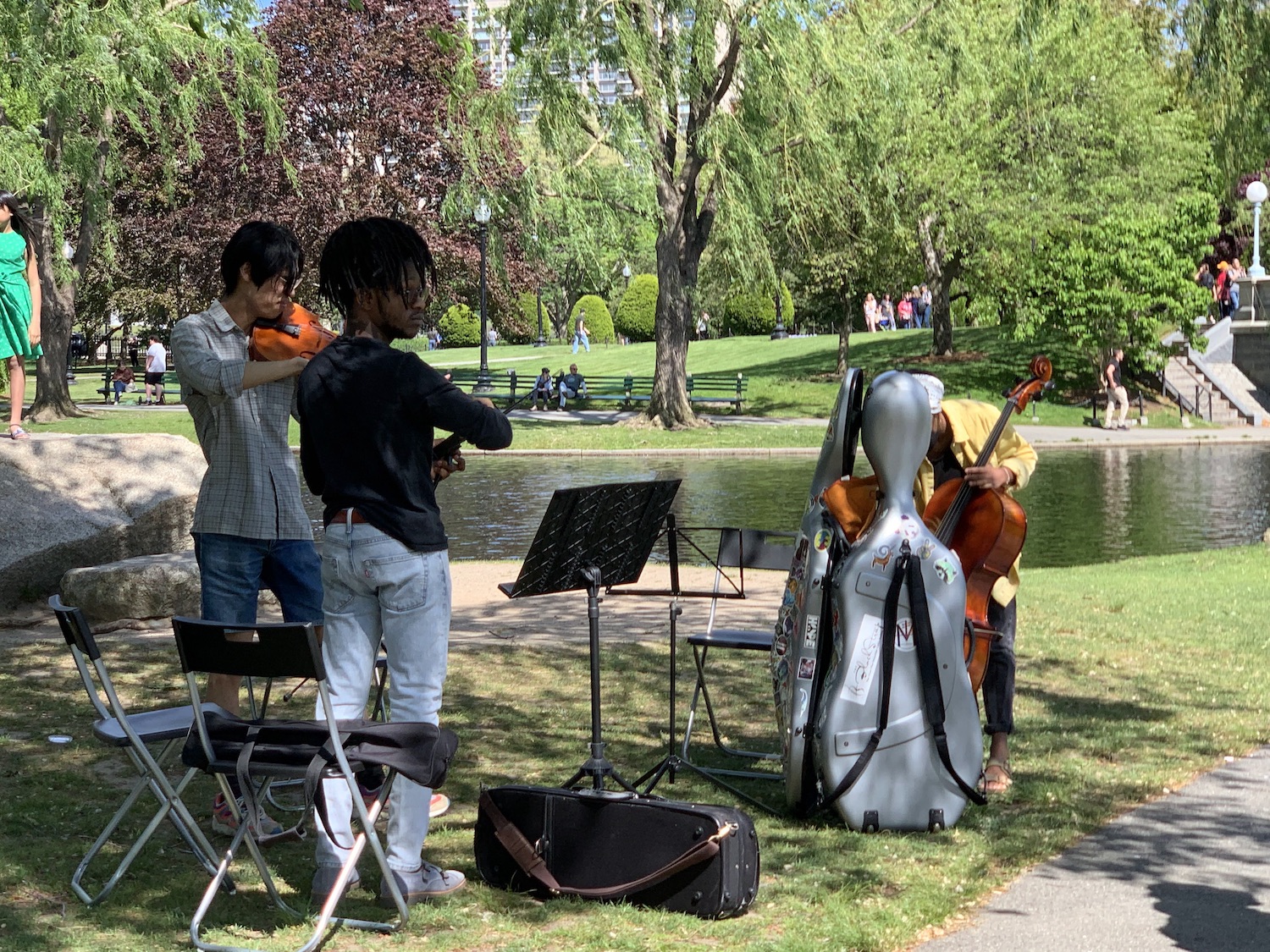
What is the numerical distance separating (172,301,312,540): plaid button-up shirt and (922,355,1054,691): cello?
94.9 inches

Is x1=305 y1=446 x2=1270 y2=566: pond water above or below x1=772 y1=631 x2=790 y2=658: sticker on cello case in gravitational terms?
below

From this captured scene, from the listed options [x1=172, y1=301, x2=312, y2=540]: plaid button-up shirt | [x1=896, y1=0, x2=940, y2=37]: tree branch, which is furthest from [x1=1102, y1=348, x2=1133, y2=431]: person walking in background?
[x1=172, y1=301, x2=312, y2=540]: plaid button-up shirt

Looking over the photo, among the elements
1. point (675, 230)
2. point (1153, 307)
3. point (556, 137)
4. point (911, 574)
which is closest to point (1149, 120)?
point (1153, 307)

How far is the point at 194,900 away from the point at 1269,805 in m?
3.87

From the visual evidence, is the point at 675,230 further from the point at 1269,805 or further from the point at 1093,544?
the point at 1269,805

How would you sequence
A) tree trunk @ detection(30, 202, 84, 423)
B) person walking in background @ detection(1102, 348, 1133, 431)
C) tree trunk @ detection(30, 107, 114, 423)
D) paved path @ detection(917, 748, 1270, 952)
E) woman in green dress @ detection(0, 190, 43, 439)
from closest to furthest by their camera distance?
1. paved path @ detection(917, 748, 1270, 952)
2. woman in green dress @ detection(0, 190, 43, 439)
3. tree trunk @ detection(30, 107, 114, 423)
4. tree trunk @ detection(30, 202, 84, 423)
5. person walking in background @ detection(1102, 348, 1133, 431)

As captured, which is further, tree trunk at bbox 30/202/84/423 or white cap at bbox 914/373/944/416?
tree trunk at bbox 30/202/84/423

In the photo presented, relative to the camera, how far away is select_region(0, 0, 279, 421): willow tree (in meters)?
21.1

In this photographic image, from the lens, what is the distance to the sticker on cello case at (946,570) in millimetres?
5551

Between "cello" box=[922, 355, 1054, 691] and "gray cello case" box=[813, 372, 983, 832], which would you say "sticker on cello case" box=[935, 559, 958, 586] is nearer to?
"gray cello case" box=[813, 372, 983, 832]

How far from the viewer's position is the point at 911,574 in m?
5.48

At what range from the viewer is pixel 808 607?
18.5 ft

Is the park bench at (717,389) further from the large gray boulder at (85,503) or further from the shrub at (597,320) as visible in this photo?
the shrub at (597,320)

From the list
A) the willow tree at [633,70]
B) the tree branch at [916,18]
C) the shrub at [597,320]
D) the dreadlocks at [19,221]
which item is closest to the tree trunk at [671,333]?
the willow tree at [633,70]
